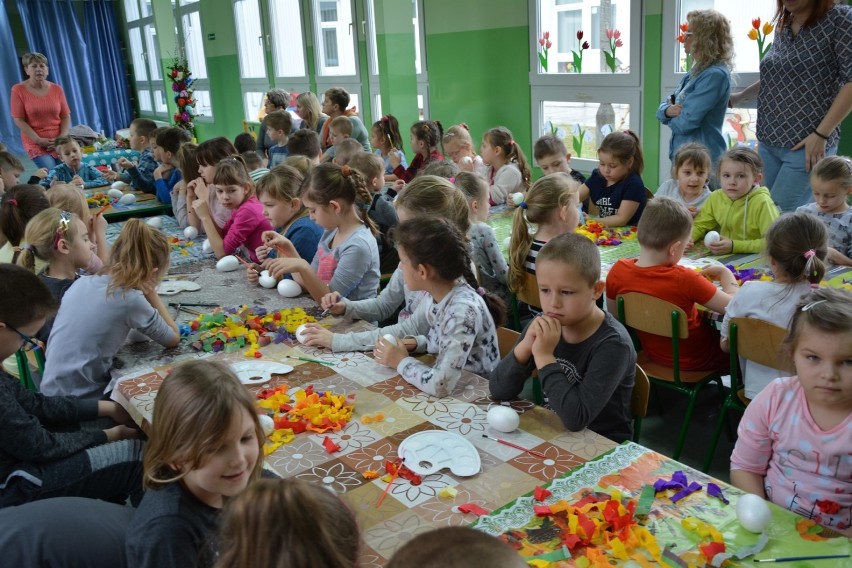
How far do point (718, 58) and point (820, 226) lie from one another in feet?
7.67

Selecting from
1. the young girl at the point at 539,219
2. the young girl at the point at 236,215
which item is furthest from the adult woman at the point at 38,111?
the young girl at the point at 539,219

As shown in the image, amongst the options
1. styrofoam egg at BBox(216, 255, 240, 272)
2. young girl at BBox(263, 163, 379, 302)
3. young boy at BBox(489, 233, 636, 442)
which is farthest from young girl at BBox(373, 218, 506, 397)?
styrofoam egg at BBox(216, 255, 240, 272)

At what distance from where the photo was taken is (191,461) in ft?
4.34

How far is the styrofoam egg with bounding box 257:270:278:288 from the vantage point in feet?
10.00

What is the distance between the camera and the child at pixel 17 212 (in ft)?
11.3

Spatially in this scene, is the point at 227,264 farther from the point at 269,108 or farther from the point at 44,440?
the point at 269,108

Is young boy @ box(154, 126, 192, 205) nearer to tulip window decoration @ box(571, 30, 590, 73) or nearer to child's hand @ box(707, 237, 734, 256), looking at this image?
tulip window decoration @ box(571, 30, 590, 73)

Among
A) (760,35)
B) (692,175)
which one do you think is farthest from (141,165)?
(760,35)

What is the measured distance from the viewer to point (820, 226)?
2.29 m

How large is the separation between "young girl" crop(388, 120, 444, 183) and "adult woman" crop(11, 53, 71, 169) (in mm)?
3477

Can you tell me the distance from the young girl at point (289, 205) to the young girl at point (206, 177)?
0.80m

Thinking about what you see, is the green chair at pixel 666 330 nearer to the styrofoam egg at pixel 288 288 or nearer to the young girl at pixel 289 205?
the styrofoam egg at pixel 288 288

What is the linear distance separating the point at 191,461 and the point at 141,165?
5062mm

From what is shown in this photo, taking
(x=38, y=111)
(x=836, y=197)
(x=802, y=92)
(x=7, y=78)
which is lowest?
(x=836, y=197)
